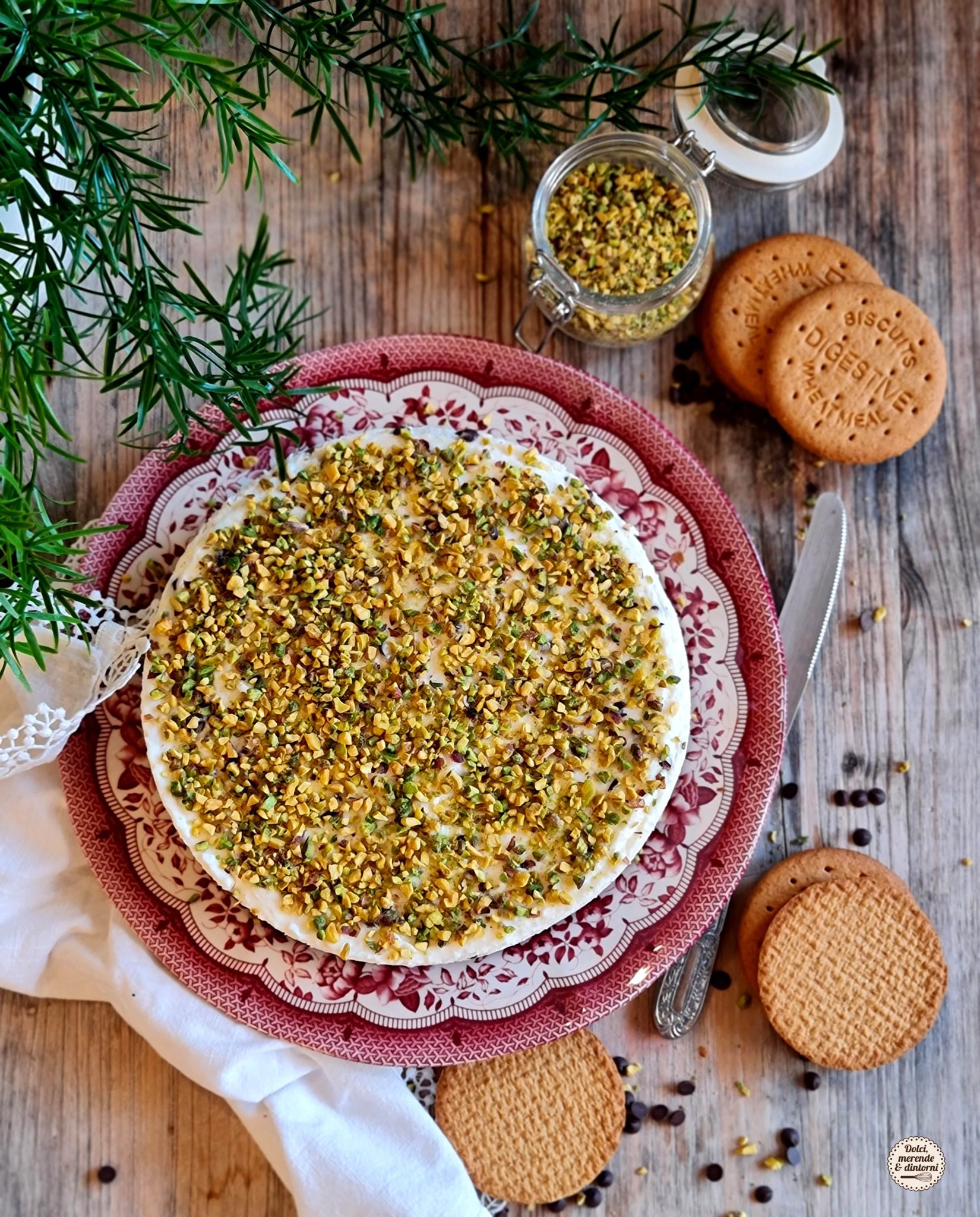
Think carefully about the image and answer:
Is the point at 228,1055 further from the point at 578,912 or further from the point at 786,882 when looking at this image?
the point at 786,882

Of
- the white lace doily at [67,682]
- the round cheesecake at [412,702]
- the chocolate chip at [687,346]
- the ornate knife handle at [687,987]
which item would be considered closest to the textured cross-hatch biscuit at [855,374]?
the chocolate chip at [687,346]

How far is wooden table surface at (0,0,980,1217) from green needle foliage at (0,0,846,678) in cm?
9

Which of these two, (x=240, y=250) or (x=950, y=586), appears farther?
(x=950, y=586)

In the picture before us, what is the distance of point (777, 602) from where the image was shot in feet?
6.35

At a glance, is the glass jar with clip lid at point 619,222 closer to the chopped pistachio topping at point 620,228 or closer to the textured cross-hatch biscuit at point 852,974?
the chopped pistachio topping at point 620,228

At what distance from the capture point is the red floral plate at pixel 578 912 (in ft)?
5.58

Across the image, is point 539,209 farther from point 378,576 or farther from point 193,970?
point 193,970

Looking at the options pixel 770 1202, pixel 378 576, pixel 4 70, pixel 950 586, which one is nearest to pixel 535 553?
pixel 378 576

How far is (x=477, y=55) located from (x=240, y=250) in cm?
62

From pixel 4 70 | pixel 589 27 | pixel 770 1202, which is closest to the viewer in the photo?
pixel 4 70

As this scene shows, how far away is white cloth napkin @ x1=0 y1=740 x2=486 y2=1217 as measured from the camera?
1.71m

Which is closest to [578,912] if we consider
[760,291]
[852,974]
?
[852,974]

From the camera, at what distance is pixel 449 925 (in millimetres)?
1624

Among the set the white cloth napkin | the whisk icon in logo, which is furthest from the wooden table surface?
the white cloth napkin
